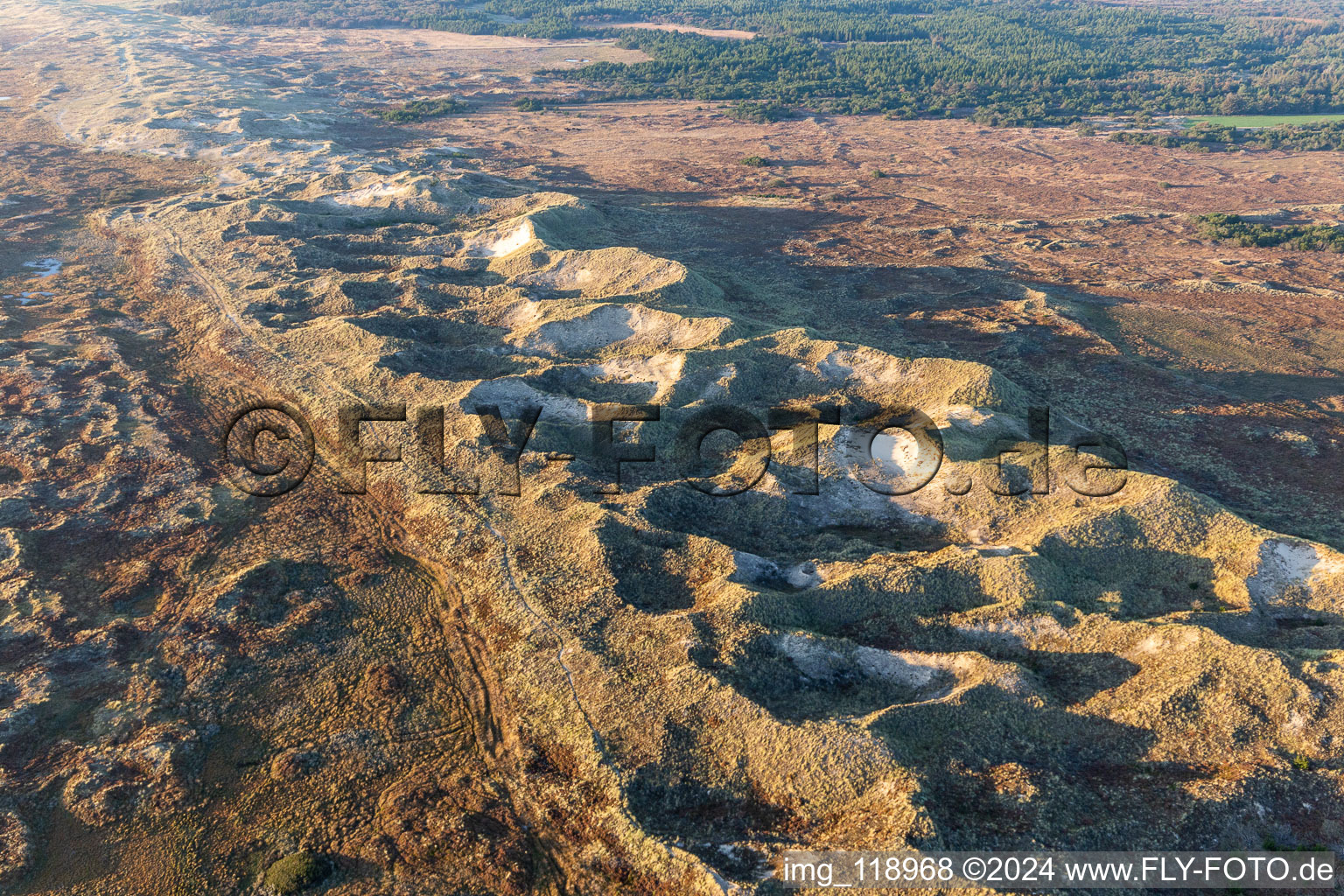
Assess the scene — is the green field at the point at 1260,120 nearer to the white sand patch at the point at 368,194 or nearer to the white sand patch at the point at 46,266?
the white sand patch at the point at 368,194

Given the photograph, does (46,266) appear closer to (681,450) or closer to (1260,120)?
(681,450)

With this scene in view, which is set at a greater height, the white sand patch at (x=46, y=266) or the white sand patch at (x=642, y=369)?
the white sand patch at (x=46, y=266)

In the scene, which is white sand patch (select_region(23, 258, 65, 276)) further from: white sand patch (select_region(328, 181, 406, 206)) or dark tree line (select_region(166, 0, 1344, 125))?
dark tree line (select_region(166, 0, 1344, 125))

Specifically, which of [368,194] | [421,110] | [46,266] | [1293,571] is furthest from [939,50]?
[1293,571]

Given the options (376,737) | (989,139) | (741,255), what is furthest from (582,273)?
(989,139)

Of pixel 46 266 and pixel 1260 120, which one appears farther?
pixel 1260 120

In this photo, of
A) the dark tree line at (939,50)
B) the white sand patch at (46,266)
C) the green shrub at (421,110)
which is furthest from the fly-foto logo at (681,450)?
the dark tree line at (939,50)
